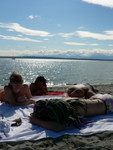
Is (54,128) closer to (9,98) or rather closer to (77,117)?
(77,117)

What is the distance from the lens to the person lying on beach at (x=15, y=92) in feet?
17.8

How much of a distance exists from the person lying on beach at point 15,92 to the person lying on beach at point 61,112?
1.28m

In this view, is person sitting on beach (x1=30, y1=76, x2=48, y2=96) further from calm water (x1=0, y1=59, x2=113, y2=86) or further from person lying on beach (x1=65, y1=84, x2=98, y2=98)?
calm water (x1=0, y1=59, x2=113, y2=86)

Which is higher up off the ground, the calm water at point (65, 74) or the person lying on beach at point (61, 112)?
the person lying on beach at point (61, 112)

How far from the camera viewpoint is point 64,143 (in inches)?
146

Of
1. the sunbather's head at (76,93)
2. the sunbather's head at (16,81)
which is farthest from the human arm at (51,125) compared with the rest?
the sunbather's head at (76,93)

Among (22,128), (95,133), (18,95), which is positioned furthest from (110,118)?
(18,95)

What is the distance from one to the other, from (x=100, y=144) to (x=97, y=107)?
4.00 feet

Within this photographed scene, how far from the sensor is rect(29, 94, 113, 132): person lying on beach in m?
4.07

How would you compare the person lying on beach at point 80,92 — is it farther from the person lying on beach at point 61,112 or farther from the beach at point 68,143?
the beach at point 68,143

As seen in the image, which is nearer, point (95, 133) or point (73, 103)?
point (95, 133)

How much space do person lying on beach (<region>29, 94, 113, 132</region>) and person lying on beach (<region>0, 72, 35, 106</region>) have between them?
4.21ft

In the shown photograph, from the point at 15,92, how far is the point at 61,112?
1864 mm

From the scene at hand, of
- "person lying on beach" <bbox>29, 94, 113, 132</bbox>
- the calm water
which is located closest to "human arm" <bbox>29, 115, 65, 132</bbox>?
"person lying on beach" <bbox>29, 94, 113, 132</bbox>
